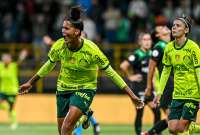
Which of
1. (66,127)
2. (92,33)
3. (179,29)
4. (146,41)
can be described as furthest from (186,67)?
(92,33)

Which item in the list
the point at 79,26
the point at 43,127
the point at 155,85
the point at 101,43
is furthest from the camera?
the point at 101,43

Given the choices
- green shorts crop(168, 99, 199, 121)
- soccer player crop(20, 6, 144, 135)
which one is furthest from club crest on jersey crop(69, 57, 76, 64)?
green shorts crop(168, 99, 199, 121)

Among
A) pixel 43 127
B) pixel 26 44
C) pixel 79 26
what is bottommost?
pixel 43 127

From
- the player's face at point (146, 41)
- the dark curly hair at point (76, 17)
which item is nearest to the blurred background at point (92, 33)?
the player's face at point (146, 41)

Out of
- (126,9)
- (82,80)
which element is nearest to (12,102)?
(126,9)

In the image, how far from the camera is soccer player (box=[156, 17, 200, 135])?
44.4ft

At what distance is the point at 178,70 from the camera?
1370cm

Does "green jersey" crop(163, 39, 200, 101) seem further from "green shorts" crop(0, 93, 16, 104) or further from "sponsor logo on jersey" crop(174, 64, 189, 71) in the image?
"green shorts" crop(0, 93, 16, 104)

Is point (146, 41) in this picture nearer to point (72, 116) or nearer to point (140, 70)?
point (140, 70)

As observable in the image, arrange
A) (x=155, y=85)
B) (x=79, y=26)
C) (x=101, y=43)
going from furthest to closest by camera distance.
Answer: (x=101, y=43), (x=155, y=85), (x=79, y=26)

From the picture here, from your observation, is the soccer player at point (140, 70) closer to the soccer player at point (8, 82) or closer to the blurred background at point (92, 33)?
the blurred background at point (92, 33)

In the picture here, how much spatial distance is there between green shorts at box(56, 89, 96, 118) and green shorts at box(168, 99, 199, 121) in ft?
4.62

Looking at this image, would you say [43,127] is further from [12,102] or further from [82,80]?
[82,80]

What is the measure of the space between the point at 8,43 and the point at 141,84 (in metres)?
10.7
